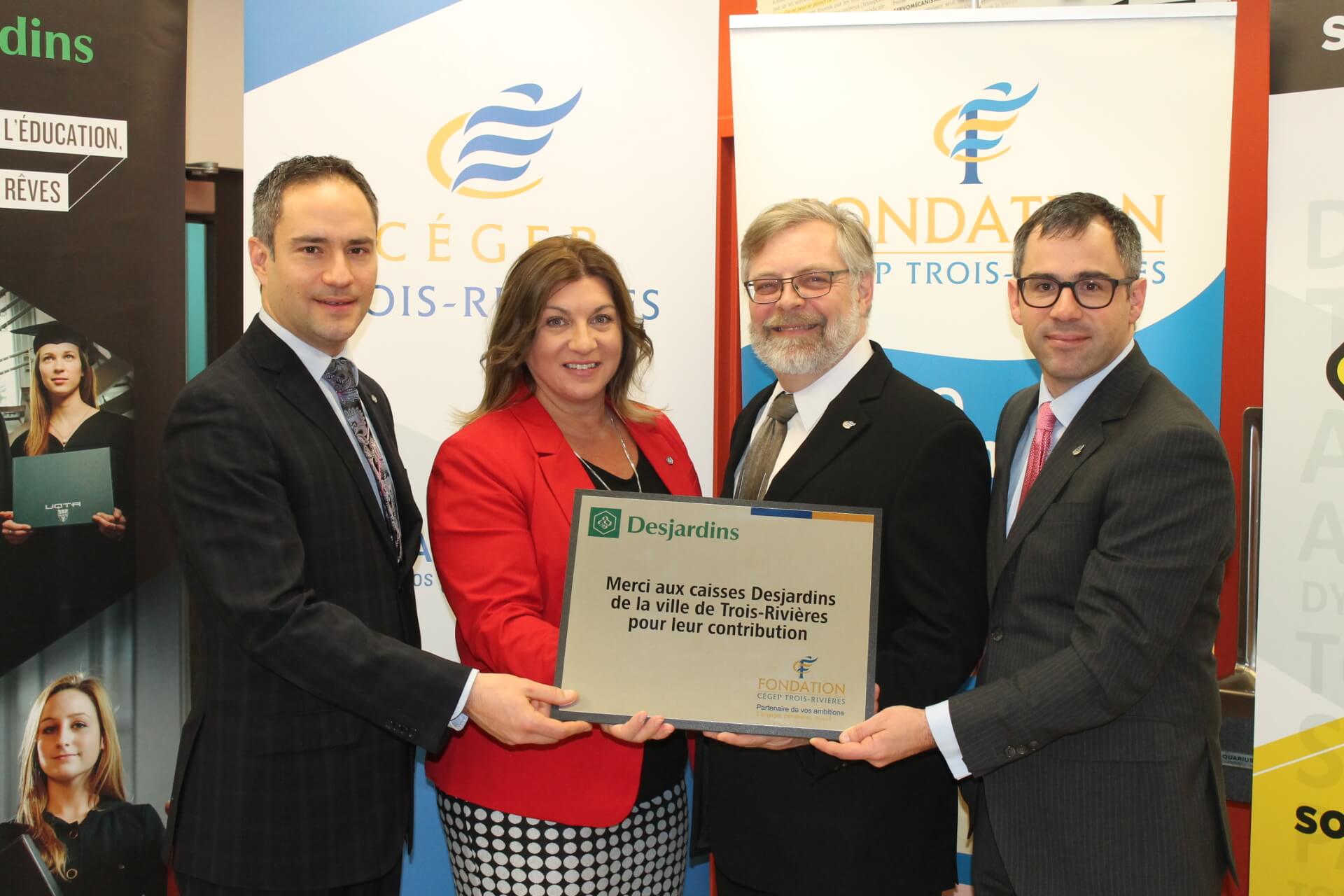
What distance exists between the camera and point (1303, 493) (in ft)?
10.0

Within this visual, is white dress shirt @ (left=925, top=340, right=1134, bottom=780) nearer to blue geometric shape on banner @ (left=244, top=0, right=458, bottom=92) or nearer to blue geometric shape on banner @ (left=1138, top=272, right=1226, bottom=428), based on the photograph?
blue geometric shape on banner @ (left=1138, top=272, right=1226, bottom=428)

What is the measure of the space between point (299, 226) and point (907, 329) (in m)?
1.89

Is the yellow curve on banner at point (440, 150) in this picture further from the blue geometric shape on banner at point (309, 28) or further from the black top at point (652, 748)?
the black top at point (652, 748)

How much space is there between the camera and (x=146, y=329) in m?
3.59

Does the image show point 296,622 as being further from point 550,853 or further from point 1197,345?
point 1197,345

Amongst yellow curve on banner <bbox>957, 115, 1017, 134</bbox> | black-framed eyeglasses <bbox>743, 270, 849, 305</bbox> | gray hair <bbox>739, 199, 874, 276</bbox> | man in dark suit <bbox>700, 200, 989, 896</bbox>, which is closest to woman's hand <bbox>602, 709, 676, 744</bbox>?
man in dark suit <bbox>700, 200, 989, 896</bbox>

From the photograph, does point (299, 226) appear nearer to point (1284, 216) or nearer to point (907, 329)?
point (907, 329)

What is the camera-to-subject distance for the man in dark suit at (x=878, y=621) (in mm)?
2232

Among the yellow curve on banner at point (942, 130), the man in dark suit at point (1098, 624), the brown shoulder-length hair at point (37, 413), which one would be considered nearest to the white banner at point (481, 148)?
the brown shoulder-length hair at point (37, 413)

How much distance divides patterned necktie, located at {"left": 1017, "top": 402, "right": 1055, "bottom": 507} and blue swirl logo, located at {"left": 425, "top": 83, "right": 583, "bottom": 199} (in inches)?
83.8

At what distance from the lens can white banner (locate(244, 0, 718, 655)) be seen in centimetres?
364

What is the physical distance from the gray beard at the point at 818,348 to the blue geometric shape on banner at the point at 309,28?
200 cm

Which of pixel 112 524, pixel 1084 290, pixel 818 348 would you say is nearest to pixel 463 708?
pixel 818 348

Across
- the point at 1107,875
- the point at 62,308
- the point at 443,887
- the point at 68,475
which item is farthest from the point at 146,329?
the point at 1107,875
